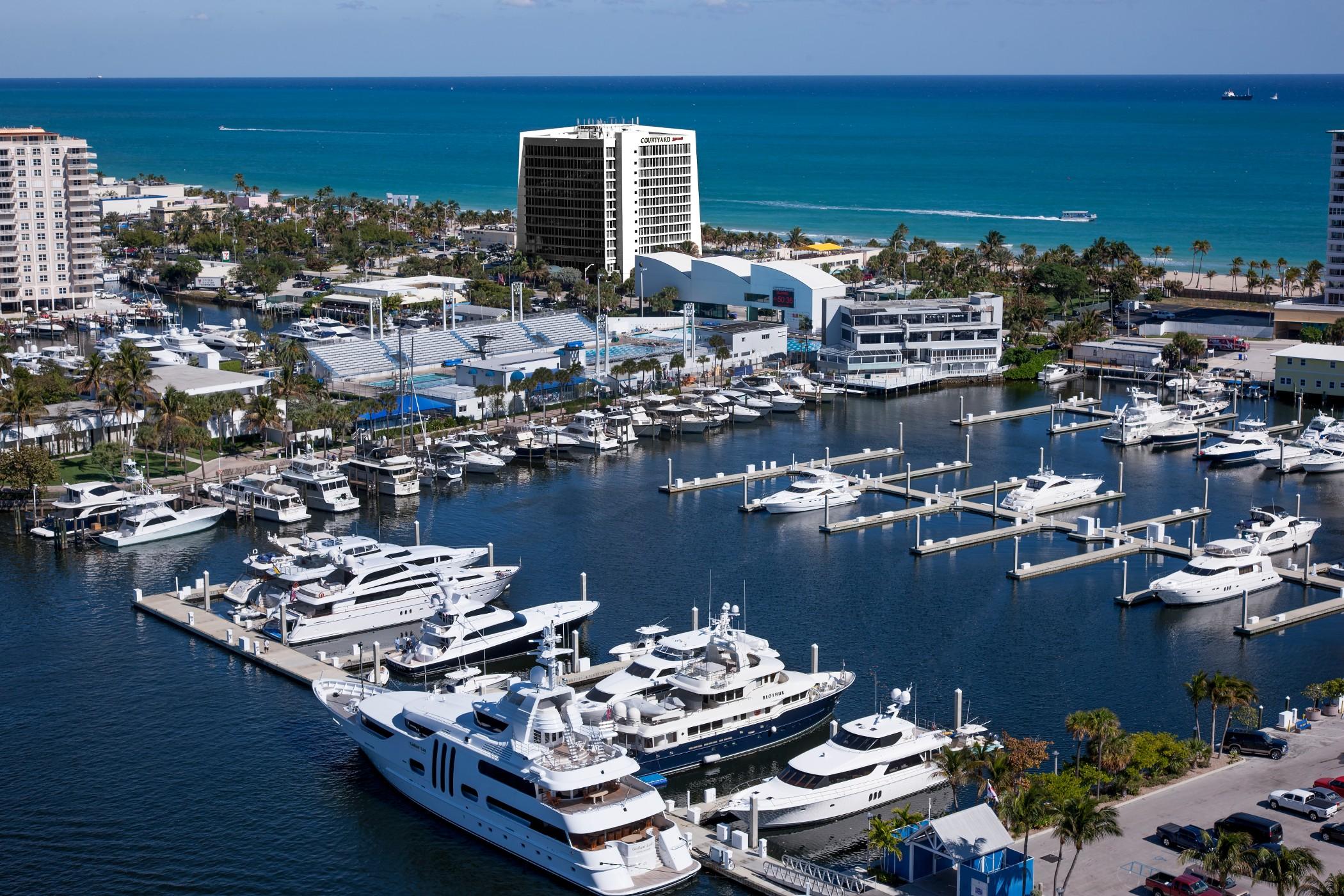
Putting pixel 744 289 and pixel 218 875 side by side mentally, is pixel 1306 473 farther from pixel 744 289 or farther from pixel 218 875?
pixel 218 875

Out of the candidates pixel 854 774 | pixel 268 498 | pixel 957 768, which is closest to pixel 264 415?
pixel 268 498

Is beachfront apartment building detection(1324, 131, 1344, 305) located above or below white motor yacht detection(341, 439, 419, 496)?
above

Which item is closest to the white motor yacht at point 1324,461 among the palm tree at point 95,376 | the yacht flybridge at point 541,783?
the yacht flybridge at point 541,783

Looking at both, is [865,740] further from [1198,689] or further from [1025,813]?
[1198,689]

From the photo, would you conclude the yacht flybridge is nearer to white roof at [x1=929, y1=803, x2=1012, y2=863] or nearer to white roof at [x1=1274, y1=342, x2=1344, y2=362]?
white roof at [x1=929, y1=803, x2=1012, y2=863]

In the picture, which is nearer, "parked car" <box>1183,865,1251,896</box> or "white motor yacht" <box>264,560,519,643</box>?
"parked car" <box>1183,865,1251,896</box>

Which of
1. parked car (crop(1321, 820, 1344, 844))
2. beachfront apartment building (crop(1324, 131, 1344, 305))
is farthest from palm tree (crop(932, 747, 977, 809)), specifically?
beachfront apartment building (crop(1324, 131, 1344, 305))

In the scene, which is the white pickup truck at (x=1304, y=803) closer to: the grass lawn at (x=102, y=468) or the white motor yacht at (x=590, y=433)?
the white motor yacht at (x=590, y=433)
